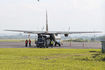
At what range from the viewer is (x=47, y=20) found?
46.1 metres

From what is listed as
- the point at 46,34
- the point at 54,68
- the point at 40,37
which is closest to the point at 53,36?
the point at 46,34

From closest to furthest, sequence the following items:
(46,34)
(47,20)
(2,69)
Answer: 1. (2,69)
2. (46,34)
3. (47,20)

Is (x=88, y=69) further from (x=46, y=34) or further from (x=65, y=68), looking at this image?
(x=46, y=34)

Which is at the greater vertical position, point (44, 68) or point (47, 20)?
point (47, 20)

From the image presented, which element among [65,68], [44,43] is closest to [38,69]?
[65,68]

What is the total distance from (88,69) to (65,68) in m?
1.57

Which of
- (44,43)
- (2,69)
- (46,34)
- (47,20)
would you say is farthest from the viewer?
(47,20)

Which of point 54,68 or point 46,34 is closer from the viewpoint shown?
point 54,68

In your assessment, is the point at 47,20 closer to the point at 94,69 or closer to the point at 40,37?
the point at 40,37

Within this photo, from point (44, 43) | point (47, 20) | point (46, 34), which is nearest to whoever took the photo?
point (44, 43)

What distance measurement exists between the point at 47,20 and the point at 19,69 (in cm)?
3428

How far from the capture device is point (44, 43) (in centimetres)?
3891

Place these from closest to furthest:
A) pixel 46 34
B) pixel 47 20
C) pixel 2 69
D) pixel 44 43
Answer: pixel 2 69, pixel 44 43, pixel 46 34, pixel 47 20

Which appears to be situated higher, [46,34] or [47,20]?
[47,20]
